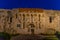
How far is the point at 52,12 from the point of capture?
5.93 meters

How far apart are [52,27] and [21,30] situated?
862 mm

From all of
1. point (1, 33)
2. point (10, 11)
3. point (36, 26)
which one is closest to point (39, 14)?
point (36, 26)

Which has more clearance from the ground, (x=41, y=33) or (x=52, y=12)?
(x=52, y=12)

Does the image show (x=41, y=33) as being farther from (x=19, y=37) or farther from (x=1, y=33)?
(x=1, y=33)

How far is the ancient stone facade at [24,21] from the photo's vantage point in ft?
18.9

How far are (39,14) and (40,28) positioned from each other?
0.38 metres

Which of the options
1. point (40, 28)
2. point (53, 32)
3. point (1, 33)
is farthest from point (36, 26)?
point (1, 33)

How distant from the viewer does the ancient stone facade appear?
18.9 ft

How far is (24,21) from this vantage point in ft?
18.9

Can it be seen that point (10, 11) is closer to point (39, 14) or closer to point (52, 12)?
point (39, 14)

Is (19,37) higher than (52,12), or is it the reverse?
(52,12)

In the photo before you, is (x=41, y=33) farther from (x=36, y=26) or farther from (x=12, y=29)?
(x=12, y=29)

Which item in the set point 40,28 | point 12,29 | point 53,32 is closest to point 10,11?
point 12,29

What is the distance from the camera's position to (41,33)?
5773 mm
